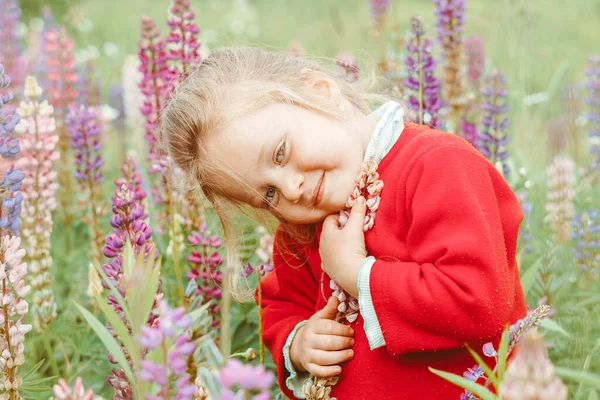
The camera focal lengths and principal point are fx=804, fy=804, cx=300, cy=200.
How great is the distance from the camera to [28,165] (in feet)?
9.82

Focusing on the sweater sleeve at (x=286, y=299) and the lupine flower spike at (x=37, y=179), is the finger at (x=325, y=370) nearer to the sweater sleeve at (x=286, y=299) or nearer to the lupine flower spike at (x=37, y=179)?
the sweater sleeve at (x=286, y=299)

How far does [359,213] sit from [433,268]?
272 mm

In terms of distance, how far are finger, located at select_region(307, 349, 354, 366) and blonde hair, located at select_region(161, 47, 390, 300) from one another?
36 centimetres

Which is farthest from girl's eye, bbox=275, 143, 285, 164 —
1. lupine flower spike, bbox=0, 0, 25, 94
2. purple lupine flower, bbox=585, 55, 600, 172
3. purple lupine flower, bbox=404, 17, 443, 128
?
lupine flower spike, bbox=0, 0, 25, 94

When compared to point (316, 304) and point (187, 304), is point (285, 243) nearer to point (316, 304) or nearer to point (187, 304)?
point (316, 304)

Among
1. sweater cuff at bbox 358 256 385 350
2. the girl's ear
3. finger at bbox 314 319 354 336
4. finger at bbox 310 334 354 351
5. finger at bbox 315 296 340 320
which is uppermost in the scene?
the girl's ear

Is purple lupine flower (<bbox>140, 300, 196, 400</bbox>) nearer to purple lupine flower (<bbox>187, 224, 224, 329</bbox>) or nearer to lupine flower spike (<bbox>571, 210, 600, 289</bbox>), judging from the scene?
purple lupine flower (<bbox>187, 224, 224, 329</bbox>)

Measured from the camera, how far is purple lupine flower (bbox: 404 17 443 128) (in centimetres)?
290

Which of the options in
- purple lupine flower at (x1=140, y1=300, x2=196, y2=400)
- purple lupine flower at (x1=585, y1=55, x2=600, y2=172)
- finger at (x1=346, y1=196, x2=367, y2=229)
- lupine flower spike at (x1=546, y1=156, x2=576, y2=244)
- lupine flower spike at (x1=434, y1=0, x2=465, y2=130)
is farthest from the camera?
purple lupine flower at (x1=585, y1=55, x2=600, y2=172)

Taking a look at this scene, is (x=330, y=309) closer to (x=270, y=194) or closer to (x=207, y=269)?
(x=270, y=194)

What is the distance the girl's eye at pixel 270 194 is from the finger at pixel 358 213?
0.68 ft

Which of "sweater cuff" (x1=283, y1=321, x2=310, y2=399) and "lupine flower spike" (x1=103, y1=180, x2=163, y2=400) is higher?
"lupine flower spike" (x1=103, y1=180, x2=163, y2=400)

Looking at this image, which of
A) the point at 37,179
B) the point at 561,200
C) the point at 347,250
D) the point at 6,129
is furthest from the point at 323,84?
the point at 561,200

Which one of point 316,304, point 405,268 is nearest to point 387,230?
point 405,268
